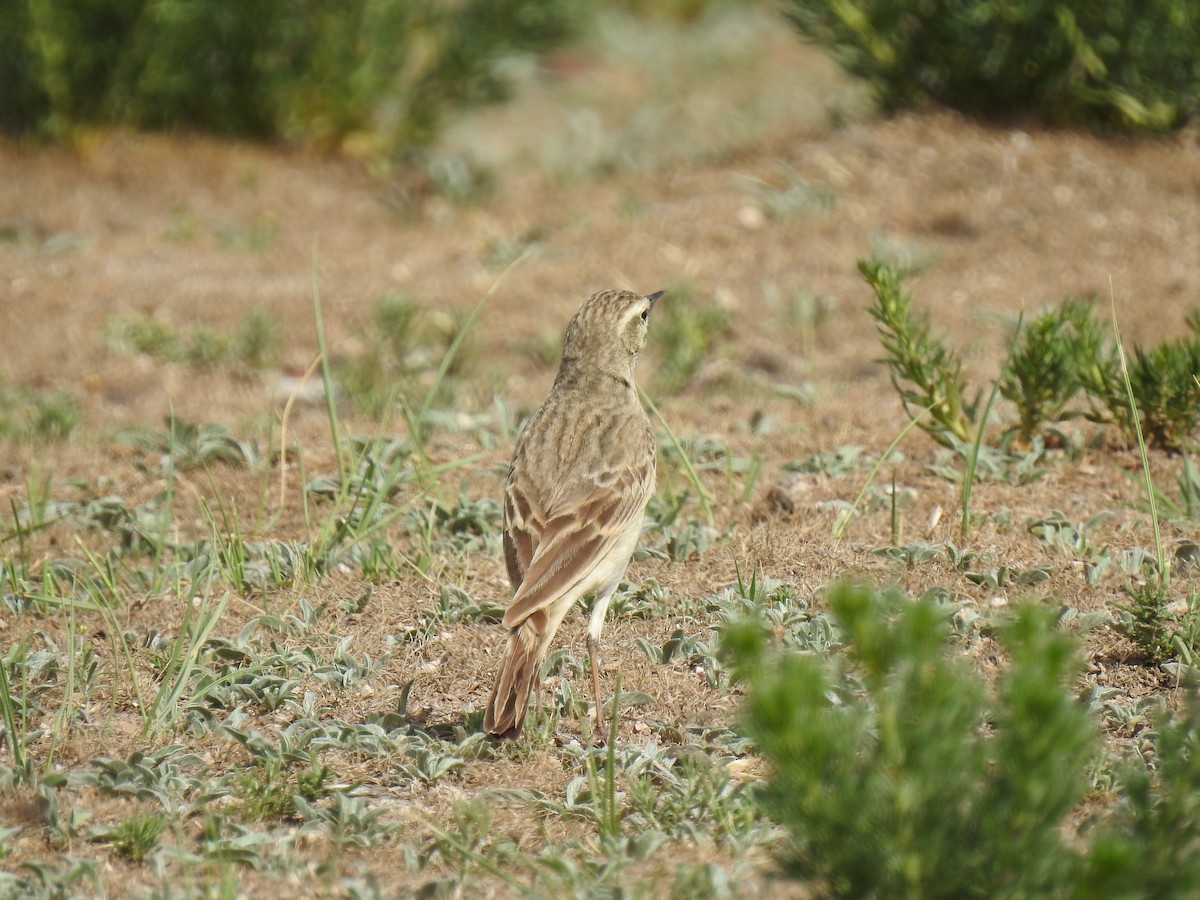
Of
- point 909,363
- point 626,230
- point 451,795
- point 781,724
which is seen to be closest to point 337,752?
point 451,795

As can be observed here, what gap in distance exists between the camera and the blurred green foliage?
11594mm

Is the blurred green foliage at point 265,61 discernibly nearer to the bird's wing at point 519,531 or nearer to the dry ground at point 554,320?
the dry ground at point 554,320

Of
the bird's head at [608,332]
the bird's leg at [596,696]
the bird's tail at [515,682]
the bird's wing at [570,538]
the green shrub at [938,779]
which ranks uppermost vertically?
the green shrub at [938,779]

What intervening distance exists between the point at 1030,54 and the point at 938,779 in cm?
888

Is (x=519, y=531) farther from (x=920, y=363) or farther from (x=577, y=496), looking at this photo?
(x=920, y=363)

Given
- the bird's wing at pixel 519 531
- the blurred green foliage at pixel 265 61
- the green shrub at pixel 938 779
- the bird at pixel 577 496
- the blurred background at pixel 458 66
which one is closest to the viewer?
the green shrub at pixel 938 779

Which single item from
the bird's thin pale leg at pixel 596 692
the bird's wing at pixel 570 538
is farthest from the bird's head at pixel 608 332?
the bird's thin pale leg at pixel 596 692

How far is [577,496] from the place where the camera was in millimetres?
4980

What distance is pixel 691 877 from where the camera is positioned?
11.3ft

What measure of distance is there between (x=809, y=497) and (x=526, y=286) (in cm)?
404

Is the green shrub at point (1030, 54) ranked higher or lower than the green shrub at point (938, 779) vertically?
lower

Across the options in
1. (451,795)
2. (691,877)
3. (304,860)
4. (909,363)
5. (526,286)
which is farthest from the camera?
(526,286)

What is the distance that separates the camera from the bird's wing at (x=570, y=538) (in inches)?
178

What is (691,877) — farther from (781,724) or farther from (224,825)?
(224,825)
